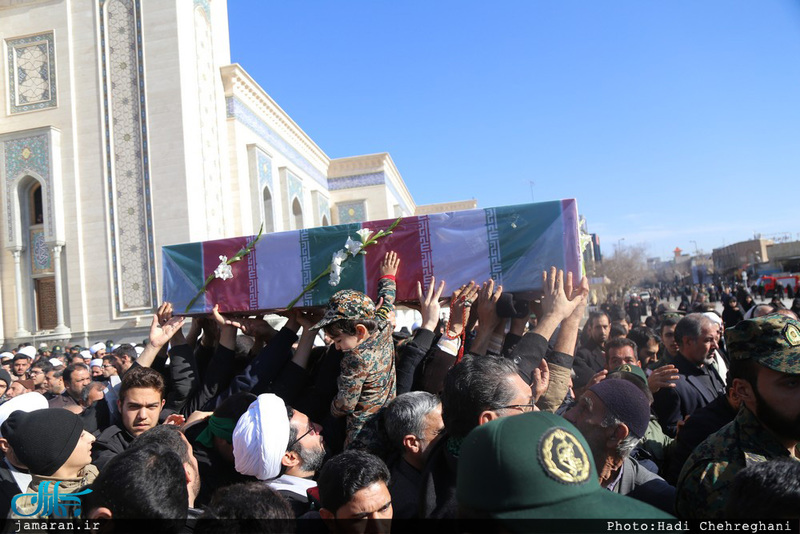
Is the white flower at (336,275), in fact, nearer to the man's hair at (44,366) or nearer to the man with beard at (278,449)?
the man with beard at (278,449)

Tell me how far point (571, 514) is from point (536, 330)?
1834 millimetres

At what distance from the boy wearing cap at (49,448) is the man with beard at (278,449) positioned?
25.1 inches

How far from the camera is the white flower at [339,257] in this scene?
3668 millimetres

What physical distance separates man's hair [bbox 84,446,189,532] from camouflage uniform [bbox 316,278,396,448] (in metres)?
0.86

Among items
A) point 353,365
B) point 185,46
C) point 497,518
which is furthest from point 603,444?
point 185,46

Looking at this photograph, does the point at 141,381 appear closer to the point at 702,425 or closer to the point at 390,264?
the point at 390,264

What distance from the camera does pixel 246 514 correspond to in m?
1.59

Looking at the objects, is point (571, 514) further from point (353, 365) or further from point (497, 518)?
point (353, 365)

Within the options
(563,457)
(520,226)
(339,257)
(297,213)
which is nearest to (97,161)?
(297,213)

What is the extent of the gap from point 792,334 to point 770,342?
0.23 ft

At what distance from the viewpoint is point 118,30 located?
1487 cm

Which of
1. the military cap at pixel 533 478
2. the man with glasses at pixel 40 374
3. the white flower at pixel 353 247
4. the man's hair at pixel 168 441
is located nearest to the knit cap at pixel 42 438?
the man's hair at pixel 168 441

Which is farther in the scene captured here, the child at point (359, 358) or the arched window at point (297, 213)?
the arched window at point (297, 213)

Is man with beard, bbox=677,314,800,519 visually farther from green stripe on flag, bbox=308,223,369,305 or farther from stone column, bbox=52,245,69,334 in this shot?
stone column, bbox=52,245,69,334
